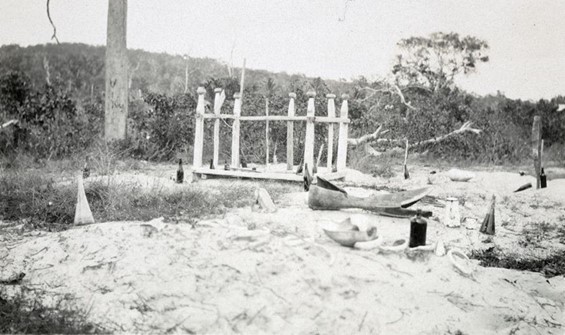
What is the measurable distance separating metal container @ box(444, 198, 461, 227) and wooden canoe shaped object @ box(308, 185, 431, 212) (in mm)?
315

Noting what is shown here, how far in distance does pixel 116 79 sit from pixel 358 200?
7749mm

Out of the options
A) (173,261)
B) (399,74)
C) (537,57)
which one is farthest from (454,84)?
(173,261)

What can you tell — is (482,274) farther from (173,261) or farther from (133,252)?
(133,252)

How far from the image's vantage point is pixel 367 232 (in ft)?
13.3

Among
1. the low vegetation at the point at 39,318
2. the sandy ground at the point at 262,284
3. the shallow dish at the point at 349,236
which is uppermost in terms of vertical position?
the shallow dish at the point at 349,236

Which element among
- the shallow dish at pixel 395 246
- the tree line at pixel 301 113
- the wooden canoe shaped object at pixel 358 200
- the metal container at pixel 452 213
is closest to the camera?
the shallow dish at pixel 395 246

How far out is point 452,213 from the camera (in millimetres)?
5246

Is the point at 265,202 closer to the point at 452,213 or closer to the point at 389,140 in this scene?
the point at 452,213

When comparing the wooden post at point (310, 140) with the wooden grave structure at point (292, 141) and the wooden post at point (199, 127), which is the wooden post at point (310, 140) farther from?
the wooden post at point (199, 127)

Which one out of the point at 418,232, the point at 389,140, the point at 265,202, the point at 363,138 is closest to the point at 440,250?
the point at 418,232

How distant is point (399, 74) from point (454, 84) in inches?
95.1

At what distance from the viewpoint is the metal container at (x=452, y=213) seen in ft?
17.1

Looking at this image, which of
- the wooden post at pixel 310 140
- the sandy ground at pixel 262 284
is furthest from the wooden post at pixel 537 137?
the sandy ground at pixel 262 284

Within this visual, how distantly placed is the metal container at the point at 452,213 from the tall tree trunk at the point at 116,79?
27.1 ft
